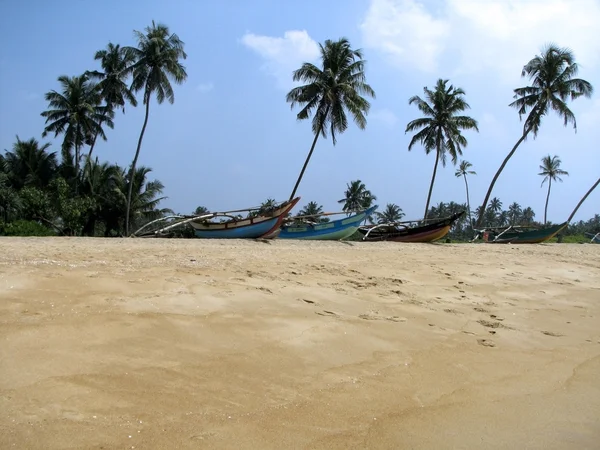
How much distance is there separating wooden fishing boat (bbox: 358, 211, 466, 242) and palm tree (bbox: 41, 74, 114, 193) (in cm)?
2216

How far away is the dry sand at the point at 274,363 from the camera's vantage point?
2.75 meters

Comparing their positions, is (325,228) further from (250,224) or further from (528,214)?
(528,214)

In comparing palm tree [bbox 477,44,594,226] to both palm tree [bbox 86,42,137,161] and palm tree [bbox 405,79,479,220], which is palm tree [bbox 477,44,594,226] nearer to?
palm tree [bbox 405,79,479,220]

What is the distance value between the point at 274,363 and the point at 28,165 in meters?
34.5

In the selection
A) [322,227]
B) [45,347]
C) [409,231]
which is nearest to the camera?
[45,347]

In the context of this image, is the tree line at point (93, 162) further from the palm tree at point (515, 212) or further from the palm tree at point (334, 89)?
the palm tree at point (515, 212)

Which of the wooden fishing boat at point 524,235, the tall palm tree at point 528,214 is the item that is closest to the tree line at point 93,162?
the wooden fishing boat at point 524,235

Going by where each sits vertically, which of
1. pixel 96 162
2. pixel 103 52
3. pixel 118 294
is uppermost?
pixel 103 52

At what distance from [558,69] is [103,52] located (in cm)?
3065

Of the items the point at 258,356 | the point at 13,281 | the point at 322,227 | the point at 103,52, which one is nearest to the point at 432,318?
the point at 258,356

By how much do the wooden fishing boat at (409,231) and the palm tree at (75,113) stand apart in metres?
22.2

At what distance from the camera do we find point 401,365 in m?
4.01

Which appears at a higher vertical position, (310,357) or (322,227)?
(322,227)

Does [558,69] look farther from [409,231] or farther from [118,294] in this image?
[118,294]
